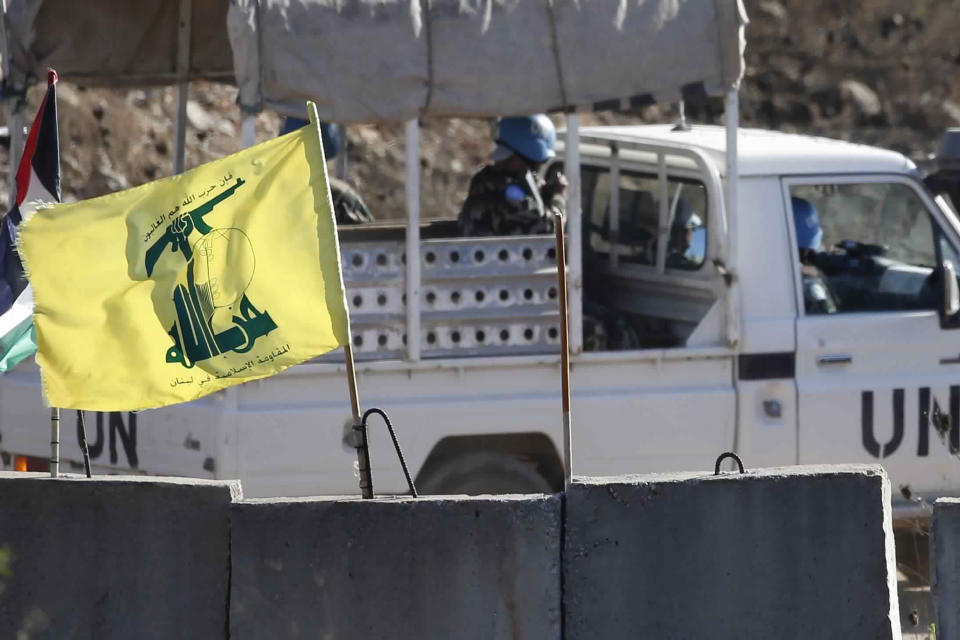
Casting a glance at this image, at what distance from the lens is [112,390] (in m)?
4.52

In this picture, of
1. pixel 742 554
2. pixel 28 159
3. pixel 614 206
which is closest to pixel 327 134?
pixel 614 206

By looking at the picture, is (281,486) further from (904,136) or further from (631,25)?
(904,136)

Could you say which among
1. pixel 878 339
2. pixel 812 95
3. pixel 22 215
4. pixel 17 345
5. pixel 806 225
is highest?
pixel 812 95

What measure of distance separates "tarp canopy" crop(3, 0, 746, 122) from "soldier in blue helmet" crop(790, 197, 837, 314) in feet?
2.86

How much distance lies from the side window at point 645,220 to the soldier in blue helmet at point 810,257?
0.43 metres

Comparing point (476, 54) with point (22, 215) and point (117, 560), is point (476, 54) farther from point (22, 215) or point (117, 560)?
point (117, 560)

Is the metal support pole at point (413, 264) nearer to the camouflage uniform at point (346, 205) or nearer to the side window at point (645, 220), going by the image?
the camouflage uniform at point (346, 205)

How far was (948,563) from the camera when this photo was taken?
4.75 meters

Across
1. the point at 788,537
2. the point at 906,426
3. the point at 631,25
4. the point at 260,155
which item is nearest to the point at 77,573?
the point at 260,155

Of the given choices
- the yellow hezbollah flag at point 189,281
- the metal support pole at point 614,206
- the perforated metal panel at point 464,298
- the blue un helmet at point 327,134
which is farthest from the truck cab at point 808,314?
the yellow hezbollah flag at point 189,281

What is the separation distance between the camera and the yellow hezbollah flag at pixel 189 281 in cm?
449

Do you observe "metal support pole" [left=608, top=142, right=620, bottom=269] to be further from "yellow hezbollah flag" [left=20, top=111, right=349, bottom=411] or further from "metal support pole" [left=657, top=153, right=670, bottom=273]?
"yellow hezbollah flag" [left=20, top=111, right=349, bottom=411]

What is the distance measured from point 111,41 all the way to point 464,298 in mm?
2695

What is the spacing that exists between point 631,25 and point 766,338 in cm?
149
